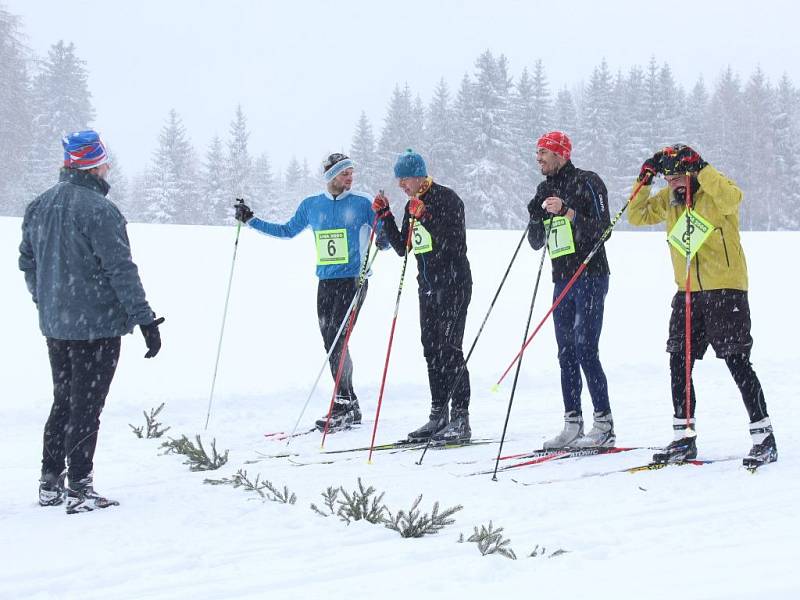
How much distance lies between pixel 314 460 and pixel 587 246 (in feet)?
8.10

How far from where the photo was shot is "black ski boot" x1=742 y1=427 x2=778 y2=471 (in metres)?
A: 4.56

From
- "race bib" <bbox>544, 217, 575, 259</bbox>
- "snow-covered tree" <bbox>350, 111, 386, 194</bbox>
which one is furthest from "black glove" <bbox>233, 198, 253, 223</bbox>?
"snow-covered tree" <bbox>350, 111, 386, 194</bbox>

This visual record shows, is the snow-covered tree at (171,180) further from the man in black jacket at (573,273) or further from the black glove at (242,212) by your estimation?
the man in black jacket at (573,273)

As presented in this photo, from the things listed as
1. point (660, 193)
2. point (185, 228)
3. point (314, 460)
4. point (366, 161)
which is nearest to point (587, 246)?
point (660, 193)

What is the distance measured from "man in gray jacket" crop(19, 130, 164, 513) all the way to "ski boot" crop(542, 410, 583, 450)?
9.21 ft

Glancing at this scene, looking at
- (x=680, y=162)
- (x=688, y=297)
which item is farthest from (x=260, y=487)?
(x=680, y=162)

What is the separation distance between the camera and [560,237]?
541 centimetres

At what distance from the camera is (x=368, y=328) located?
10.5 metres

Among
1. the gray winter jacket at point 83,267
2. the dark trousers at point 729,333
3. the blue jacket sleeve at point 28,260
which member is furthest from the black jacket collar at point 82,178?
the dark trousers at point 729,333

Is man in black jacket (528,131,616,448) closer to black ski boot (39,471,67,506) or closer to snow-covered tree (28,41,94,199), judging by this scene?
black ski boot (39,471,67,506)

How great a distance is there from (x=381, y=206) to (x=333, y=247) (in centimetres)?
76

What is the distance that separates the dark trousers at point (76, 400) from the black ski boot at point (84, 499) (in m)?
0.04

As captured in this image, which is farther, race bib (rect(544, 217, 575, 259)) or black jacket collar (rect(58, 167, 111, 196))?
race bib (rect(544, 217, 575, 259))

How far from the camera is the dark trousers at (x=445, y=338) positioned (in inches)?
237
